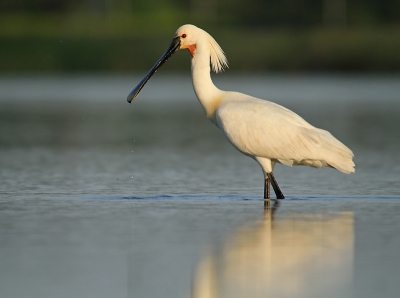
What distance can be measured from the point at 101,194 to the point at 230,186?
153 cm

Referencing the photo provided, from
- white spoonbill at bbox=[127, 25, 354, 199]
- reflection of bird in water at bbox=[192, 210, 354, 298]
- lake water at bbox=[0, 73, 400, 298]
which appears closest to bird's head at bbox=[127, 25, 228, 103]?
white spoonbill at bbox=[127, 25, 354, 199]

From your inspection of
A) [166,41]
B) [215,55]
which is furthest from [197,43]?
[166,41]

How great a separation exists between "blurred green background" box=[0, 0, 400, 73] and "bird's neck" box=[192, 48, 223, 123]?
105 ft

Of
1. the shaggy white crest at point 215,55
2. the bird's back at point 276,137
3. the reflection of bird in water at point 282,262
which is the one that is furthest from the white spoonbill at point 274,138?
the reflection of bird in water at point 282,262

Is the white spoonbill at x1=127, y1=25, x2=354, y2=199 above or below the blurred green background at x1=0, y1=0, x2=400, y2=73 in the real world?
below

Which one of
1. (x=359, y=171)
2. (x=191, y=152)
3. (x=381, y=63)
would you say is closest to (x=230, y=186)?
(x=359, y=171)

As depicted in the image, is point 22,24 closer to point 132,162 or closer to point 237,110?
point 132,162

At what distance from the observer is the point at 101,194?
432 inches

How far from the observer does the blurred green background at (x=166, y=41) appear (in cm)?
4388

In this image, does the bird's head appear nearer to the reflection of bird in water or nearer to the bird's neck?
the bird's neck

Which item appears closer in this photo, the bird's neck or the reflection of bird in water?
the reflection of bird in water

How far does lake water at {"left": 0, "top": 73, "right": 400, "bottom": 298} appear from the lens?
6.65m

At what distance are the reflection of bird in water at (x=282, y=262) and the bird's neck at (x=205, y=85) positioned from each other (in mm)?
2453

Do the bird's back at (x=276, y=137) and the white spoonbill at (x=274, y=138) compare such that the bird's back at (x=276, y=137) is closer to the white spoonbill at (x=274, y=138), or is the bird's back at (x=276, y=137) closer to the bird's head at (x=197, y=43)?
the white spoonbill at (x=274, y=138)
